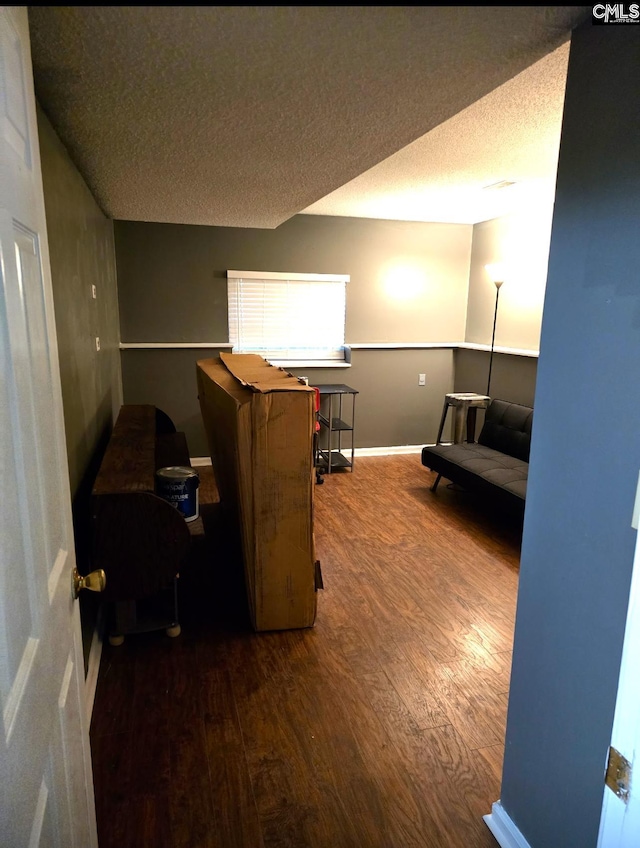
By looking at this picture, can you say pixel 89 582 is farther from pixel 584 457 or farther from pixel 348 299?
pixel 348 299

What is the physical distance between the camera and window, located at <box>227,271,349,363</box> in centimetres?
502

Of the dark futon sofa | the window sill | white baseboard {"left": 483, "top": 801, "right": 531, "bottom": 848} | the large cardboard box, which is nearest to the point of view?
white baseboard {"left": 483, "top": 801, "right": 531, "bottom": 848}

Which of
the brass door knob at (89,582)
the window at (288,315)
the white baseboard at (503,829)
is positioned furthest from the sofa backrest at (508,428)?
the brass door knob at (89,582)

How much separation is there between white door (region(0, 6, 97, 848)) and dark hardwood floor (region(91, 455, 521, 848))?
71cm

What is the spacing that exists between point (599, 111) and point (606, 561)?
0.99 m

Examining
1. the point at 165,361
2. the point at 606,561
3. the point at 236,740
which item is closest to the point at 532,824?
the point at 606,561

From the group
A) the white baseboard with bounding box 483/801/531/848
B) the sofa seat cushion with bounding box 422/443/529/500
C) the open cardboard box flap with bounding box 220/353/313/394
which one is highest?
the open cardboard box flap with bounding box 220/353/313/394

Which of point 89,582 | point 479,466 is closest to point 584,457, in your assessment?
point 89,582

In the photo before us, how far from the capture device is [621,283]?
1.13 m

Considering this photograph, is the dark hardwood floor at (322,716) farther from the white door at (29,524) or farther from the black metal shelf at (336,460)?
the black metal shelf at (336,460)

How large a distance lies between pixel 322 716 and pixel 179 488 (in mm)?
1216

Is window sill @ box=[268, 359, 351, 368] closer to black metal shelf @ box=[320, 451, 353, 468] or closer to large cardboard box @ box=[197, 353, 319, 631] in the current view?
black metal shelf @ box=[320, 451, 353, 468]

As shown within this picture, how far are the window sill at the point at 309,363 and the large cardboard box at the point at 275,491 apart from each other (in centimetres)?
Result: 254

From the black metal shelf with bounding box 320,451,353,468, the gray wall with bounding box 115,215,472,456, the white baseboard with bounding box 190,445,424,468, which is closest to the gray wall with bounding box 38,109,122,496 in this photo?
the gray wall with bounding box 115,215,472,456
